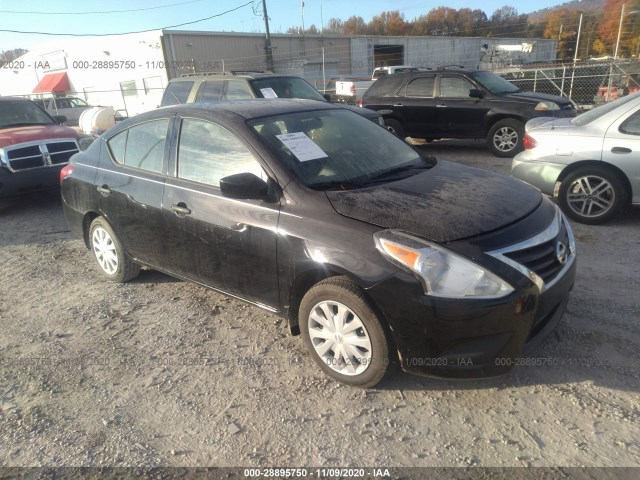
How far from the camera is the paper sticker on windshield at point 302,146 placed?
10.6 feet

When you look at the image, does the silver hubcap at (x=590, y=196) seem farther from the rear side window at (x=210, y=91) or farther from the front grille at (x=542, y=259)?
the rear side window at (x=210, y=91)

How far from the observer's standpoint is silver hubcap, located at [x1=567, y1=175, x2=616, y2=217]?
518 cm

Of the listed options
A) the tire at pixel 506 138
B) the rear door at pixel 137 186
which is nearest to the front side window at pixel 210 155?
the rear door at pixel 137 186

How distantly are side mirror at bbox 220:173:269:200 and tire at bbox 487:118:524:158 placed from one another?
7397 millimetres

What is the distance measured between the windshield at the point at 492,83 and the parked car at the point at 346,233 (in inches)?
253

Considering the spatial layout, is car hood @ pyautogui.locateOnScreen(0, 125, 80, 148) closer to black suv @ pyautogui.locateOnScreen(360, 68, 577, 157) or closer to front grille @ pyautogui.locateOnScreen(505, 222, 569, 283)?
black suv @ pyautogui.locateOnScreen(360, 68, 577, 157)

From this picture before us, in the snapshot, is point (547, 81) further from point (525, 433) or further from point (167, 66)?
point (167, 66)

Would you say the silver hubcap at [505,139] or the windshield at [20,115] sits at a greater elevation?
the windshield at [20,115]

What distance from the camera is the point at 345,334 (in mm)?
Result: 2795

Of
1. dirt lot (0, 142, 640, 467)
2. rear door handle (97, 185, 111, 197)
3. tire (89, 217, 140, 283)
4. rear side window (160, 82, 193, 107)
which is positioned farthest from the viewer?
rear side window (160, 82, 193, 107)

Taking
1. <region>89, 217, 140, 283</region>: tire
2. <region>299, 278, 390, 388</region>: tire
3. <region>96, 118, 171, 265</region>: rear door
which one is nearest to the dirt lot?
<region>299, 278, 390, 388</region>: tire

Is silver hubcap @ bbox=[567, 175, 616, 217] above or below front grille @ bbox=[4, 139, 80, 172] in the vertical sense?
below

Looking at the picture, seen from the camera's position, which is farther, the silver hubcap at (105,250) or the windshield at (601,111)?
the windshield at (601,111)

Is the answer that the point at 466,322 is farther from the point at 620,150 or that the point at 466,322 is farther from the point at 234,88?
the point at 234,88
